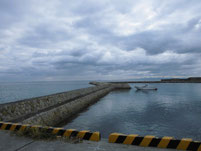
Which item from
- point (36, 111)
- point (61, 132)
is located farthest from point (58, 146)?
point (36, 111)

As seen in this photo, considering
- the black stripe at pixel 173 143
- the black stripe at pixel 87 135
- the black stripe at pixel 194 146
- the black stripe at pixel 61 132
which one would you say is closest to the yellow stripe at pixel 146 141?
the black stripe at pixel 173 143

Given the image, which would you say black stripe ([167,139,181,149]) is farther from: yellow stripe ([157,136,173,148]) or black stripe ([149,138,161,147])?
black stripe ([149,138,161,147])

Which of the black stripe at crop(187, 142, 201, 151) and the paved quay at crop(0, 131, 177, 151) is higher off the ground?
the black stripe at crop(187, 142, 201, 151)

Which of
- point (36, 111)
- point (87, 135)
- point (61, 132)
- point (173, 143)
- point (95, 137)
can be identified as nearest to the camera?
point (173, 143)

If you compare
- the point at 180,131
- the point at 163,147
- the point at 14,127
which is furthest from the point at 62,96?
the point at 163,147

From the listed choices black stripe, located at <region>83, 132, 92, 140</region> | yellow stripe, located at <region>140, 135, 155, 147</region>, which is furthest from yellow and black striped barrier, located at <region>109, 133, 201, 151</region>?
black stripe, located at <region>83, 132, 92, 140</region>

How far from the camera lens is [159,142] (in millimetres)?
4172

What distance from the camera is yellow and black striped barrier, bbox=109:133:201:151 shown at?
156 inches

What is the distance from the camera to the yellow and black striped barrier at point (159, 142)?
3.96 meters

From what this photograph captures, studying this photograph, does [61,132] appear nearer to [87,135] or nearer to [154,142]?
[87,135]

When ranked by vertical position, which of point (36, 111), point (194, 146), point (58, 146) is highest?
point (194, 146)

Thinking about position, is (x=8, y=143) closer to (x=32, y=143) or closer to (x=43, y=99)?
(x=32, y=143)

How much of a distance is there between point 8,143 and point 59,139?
1771 mm

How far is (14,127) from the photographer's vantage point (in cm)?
610
